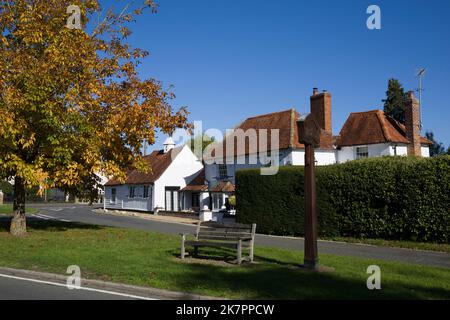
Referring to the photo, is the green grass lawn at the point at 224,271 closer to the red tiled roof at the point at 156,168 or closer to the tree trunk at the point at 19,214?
the tree trunk at the point at 19,214

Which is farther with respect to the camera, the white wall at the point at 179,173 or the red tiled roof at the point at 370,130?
the white wall at the point at 179,173

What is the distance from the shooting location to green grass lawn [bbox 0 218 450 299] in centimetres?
892

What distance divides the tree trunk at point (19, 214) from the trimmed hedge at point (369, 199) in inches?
474

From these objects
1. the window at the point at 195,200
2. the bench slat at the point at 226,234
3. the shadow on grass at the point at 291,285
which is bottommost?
the shadow on grass at the point at 291,285

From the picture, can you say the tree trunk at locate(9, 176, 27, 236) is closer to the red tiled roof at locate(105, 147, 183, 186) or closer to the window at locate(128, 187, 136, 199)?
the red tiled roof at locate(105, 147, 183, 186)

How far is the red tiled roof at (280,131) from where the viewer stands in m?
34.5

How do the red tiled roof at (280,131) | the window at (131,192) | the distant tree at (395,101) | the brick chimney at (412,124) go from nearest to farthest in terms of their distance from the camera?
the brick chimney at (412,124), the red tiled roof at (280,131), the window at (131,192), the distant tree at (395,101)

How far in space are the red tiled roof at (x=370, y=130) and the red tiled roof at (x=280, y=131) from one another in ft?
5.78

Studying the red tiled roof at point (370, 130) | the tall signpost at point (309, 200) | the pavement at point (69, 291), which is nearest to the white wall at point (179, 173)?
the red tiled roof at point (370, 130)

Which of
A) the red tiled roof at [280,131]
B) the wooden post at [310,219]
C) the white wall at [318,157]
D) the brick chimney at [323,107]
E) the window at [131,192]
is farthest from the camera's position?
the window at [131,192]

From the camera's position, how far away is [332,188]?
22.0 m

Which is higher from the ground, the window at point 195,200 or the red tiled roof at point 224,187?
the red tiled roof at point 224,187
